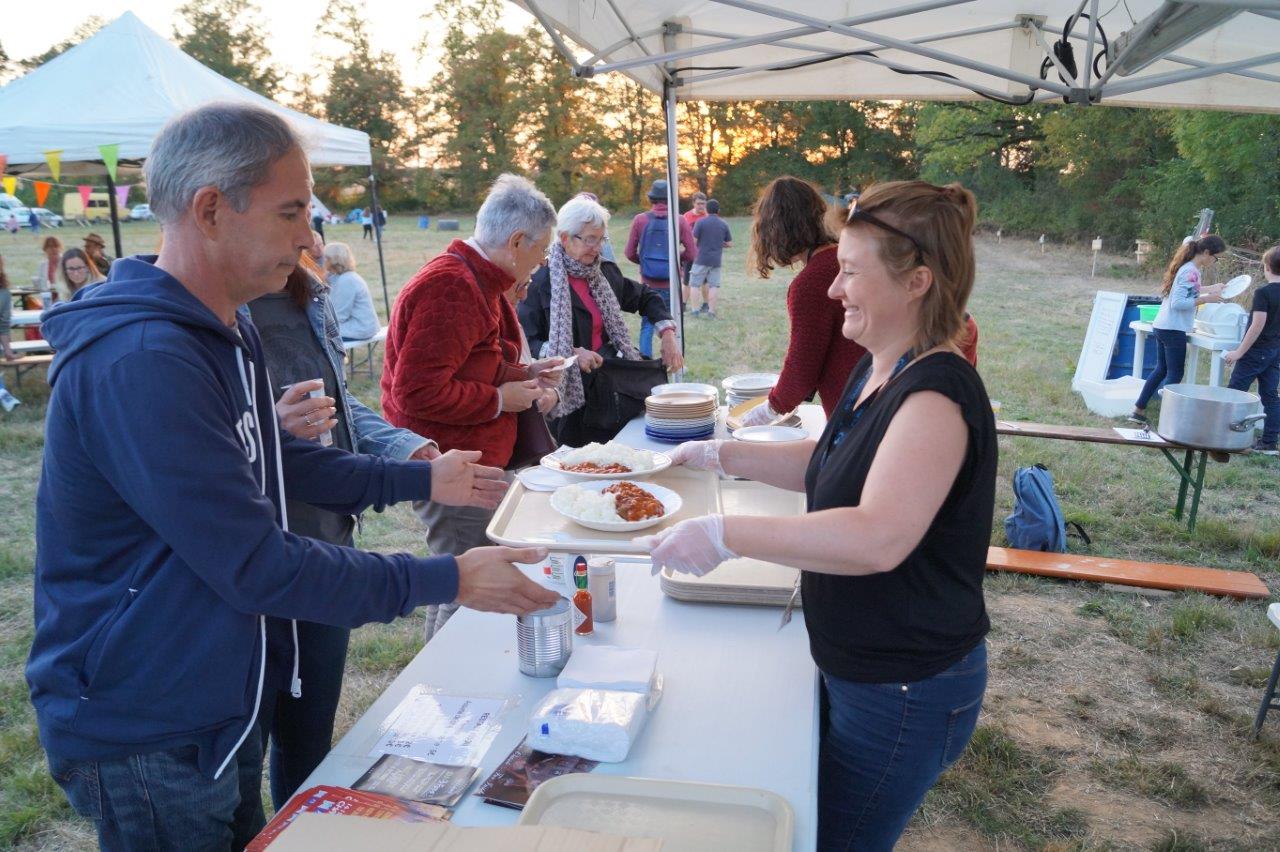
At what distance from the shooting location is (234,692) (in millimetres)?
1312

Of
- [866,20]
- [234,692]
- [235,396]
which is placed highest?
[866,20]

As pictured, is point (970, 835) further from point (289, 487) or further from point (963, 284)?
point (289, 487)

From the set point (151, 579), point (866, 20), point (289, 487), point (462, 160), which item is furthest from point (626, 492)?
point (462, 160)

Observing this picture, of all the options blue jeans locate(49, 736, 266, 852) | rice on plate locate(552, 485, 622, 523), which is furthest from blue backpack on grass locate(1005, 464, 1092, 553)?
blue jeans locate(49, 736, 266, 852)

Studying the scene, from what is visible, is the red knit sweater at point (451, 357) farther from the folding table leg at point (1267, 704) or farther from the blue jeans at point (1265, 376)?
the blue jeans at point (1265, 376)

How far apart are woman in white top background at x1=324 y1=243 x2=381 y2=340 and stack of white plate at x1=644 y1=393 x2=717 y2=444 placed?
5.76 m

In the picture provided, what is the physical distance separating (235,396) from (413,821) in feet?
2.27

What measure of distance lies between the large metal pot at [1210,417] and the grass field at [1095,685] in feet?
2.10

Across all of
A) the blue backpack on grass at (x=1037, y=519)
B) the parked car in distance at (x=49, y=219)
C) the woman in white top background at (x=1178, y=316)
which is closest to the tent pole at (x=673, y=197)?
the blue backpack on grass at (x=1037, y=519)

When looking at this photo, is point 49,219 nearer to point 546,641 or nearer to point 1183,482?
point 1183,482

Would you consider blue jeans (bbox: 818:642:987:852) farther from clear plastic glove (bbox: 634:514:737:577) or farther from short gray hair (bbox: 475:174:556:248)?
short gray hair (bbox: 475:174:556:248)

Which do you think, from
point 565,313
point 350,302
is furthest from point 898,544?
point 350,302

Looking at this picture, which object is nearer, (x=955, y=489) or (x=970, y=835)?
(x=955, y=489)

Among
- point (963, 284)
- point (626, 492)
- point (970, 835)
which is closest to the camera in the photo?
point (963, 284)
